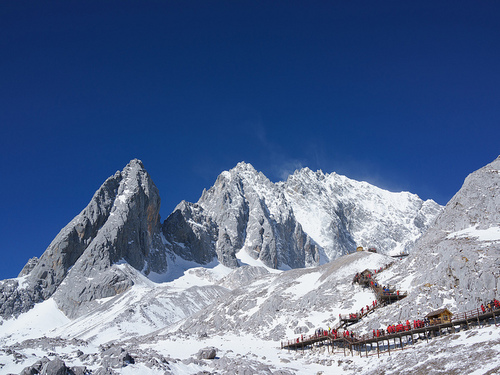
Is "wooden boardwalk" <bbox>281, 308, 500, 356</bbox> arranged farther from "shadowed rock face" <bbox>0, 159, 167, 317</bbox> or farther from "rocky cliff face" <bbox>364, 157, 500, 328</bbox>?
"shadowed rock face" <bbox>0, 159, 167, 317</bbox>

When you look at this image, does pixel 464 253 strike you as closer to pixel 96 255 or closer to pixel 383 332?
pixel 383 332

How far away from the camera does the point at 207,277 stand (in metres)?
187

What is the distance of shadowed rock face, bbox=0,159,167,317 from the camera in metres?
153

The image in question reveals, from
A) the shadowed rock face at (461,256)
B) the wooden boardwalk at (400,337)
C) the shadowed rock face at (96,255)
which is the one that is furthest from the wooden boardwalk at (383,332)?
the shadowed rock face at (96,255)

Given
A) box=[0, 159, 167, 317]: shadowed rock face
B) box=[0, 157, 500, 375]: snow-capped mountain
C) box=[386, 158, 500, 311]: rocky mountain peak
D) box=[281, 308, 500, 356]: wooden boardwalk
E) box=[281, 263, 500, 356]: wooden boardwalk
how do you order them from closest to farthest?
box=[0, 157, 500, 375]: snow-capped mountain
box=[281, 308, 500, 356]: wooden boardwalk
box=[281, 263, 500, 356]: wooden boardwalk
box=[386, 158, 500, 311]: rocky mountain peak
box=[0, 159, 167, 317]: shadowed rock face

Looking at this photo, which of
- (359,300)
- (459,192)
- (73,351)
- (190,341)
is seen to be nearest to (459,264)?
(359,300)

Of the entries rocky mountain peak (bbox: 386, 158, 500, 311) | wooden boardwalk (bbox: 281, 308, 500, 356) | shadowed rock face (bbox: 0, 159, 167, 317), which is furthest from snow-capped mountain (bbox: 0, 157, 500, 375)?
wooden boardwalk (bbox: 281, 308, 500, 356)

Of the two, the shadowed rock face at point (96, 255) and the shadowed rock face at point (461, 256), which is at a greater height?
the shadowed rock face at point (96, 255)

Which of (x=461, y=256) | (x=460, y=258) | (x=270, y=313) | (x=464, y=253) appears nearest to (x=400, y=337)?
(x=460, y=258)

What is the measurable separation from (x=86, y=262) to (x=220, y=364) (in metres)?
136

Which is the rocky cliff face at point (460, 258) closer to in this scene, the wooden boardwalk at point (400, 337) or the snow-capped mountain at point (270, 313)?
the snow-capped mountain at point (270, 313)

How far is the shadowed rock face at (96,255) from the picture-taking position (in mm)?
152750

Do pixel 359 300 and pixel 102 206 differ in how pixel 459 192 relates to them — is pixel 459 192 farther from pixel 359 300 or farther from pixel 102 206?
pixel 102 206

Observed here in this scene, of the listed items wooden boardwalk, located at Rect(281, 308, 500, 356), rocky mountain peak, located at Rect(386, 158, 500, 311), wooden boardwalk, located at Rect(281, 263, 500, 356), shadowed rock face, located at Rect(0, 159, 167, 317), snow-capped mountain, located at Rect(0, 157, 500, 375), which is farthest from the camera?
shadowed rock face, located at Rect(0, 159, 167, 317)
